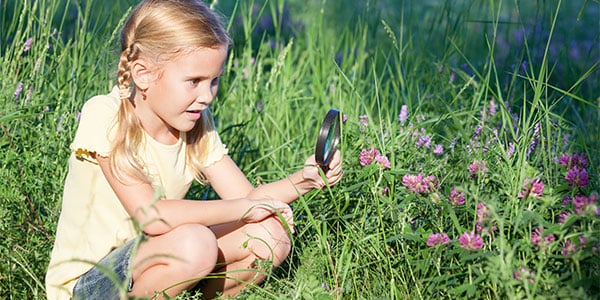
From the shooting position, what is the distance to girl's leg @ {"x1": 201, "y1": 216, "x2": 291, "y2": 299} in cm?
301

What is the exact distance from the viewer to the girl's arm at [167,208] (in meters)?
2.78

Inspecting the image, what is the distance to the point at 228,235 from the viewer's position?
3.05 m

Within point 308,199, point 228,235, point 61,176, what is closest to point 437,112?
point 308,199

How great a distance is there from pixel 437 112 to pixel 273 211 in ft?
3.81

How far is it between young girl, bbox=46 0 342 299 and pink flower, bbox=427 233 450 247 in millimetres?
520

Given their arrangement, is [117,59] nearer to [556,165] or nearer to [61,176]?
[61,176]

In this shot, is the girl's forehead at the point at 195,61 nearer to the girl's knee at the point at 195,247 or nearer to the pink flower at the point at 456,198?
the girl's knee at the point at 195,247

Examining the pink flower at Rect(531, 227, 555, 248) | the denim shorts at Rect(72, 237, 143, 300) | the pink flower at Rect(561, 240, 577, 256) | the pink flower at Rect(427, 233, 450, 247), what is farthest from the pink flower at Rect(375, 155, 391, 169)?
the denim shorts at Rect(72, 237, 143, 300)

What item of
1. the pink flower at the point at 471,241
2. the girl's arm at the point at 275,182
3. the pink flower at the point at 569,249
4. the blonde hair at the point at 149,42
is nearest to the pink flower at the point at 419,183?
the pink flower at the point at 471,241

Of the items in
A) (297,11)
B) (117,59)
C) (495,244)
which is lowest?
(297,11)

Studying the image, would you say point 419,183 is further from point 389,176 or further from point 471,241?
point 471,241

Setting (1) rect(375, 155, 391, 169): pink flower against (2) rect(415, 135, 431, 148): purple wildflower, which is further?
(2) rect(415, 135, 431, 148): purple wildflower

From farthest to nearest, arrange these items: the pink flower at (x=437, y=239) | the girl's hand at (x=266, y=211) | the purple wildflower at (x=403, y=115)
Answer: the purple wildflower at (x=403, y=115), the girl's hand at (x=266, y=211), the pink flower at (x=437, y=239)

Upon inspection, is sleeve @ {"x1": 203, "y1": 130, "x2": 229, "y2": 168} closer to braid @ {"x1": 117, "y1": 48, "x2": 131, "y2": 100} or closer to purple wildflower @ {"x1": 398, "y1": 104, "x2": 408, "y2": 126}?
braid @ {"x1": 117, "y1": 48, "x2": 131, "y2": 100}
